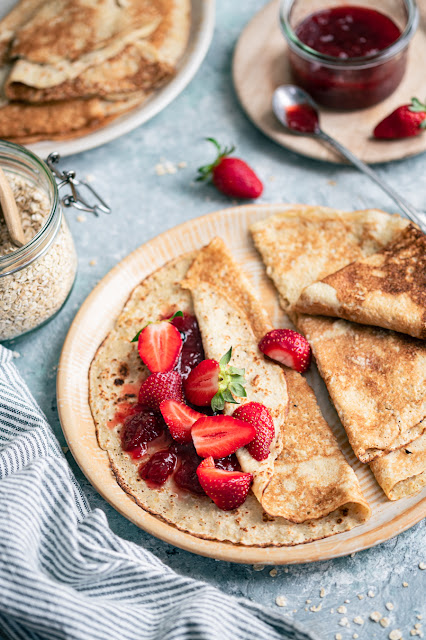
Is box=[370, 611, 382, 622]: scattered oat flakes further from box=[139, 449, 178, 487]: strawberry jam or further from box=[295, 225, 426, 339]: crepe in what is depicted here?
box=[295, 225, 426, 339]: crepe

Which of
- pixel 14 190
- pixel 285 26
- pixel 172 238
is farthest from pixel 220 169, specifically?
pixel 14 190

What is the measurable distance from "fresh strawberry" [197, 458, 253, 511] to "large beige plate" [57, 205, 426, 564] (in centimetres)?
14

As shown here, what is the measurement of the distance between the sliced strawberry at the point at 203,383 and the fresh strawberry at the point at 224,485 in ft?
0.87

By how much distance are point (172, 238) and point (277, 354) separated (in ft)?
2.70

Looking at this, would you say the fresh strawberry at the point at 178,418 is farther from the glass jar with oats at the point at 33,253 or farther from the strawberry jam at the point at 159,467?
the glass jar with oats at the point at 33,253

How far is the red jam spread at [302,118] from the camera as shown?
3328mm

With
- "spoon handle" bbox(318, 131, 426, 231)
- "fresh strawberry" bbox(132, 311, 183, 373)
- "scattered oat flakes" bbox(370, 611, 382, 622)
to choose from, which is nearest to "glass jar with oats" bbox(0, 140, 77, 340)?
"fresh strawberry" bbox(132, 311, 183, 373)

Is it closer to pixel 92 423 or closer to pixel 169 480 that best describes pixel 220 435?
pixel 169 480

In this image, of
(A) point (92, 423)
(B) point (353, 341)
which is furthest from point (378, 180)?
(A) point (92, 423)

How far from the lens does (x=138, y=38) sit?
3473 millimetres

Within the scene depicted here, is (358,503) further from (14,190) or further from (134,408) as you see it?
(14,190)

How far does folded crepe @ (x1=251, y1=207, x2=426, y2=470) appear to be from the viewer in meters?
2.38

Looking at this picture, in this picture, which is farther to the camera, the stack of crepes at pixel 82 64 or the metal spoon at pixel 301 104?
the stack of crepes at pixel 82 64

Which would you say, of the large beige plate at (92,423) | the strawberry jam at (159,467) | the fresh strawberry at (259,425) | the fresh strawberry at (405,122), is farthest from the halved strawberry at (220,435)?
the fresh strawberry at (405,122)
